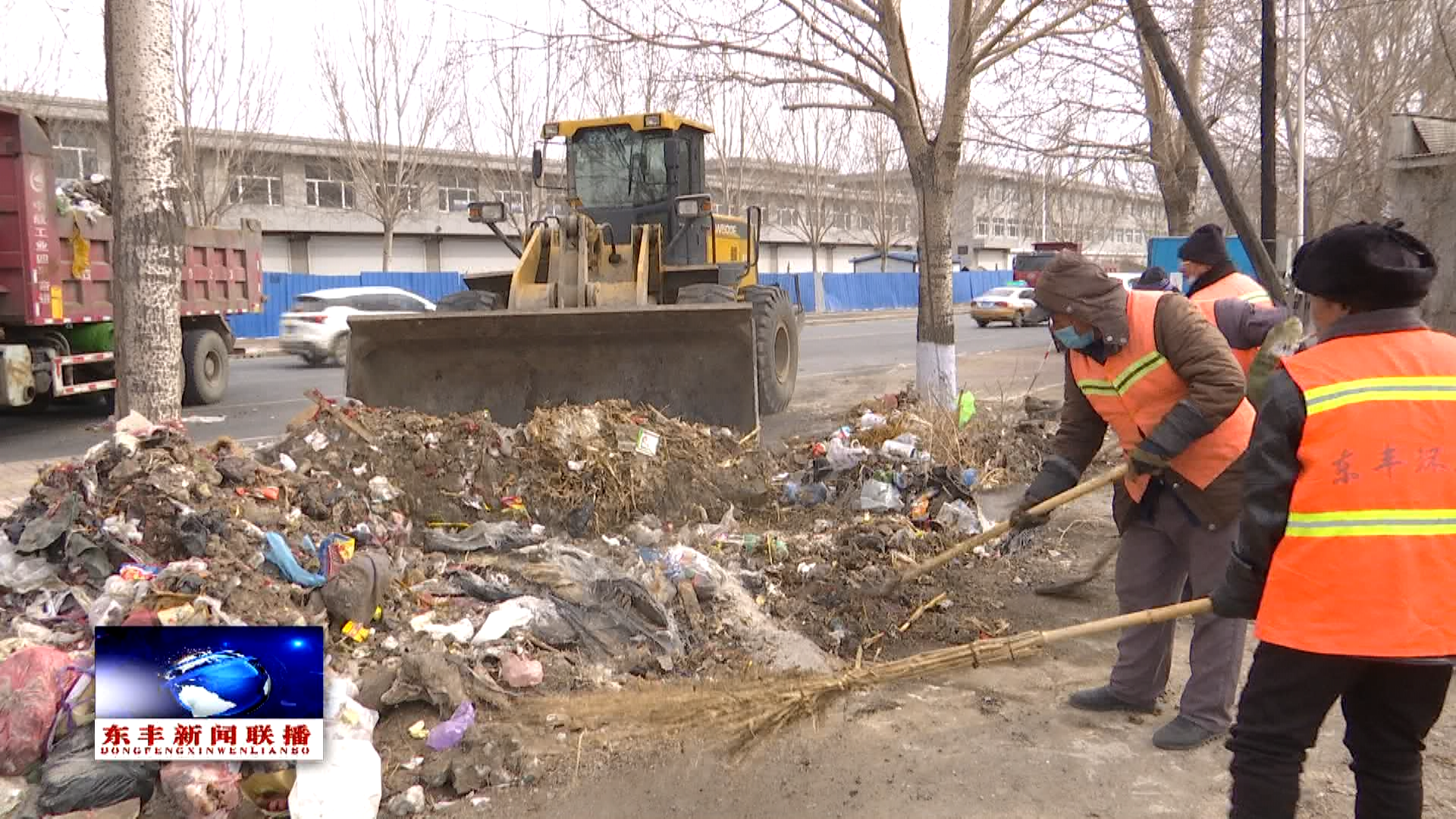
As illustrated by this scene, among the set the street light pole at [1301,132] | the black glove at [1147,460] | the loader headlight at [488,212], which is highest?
the street light pole at [1301,132]

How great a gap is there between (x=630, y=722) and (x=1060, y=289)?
212 cm

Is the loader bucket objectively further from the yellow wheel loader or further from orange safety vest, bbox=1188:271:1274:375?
orange safety vest, bbox=1188:271:1274:375

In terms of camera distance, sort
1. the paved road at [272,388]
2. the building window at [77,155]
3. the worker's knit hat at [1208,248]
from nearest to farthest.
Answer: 1. the worker's knit hat at [1208,248]
2. the paved road at [272,388]
3. the building window at [77,155]

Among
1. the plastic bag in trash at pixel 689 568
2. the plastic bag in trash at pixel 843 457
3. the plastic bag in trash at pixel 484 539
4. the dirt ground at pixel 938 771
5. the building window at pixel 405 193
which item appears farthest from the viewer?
the building window at pixel 405 193

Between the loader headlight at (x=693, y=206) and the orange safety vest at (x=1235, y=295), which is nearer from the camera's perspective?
the orange safety vest at (x=1235, y=295)

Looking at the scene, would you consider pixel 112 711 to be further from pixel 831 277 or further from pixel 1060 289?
pixel 831 277

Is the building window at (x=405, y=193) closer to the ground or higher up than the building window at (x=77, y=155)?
closer to the ground

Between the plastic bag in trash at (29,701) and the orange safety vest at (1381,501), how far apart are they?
374cm

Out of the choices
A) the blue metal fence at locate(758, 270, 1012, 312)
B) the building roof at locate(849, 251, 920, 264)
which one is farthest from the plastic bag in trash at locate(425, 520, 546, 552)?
the building roof at locate(849, 251, 920, 264)

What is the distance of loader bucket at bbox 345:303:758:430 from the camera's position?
767 centimetres

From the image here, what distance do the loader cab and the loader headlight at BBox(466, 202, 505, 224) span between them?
39.9 inches

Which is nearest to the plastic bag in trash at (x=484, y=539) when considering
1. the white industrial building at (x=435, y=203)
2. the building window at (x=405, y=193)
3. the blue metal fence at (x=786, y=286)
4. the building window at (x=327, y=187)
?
the blue metal fence at (x=786, y=286)

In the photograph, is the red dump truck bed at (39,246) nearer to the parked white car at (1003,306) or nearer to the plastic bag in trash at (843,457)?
the plastic bag in trash at (843,457)

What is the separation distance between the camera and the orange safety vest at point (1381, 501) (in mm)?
2252
